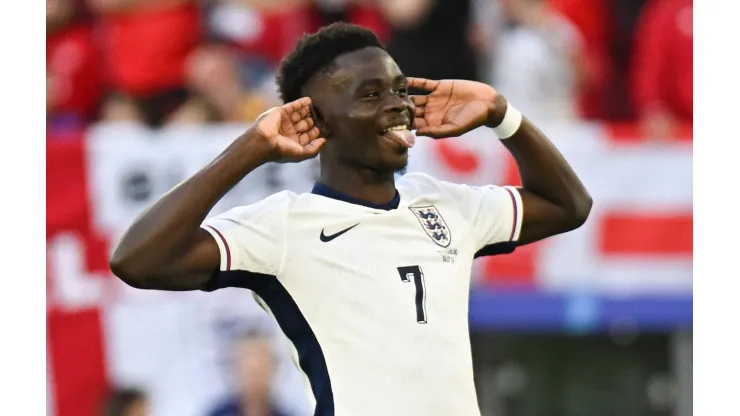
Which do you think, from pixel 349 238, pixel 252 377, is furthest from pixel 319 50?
pixel 252 377

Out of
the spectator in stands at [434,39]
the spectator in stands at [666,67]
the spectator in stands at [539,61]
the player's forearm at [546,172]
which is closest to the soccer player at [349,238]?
the player's forearm at [546,172]

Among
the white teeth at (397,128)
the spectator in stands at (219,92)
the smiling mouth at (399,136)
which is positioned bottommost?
the smiling mouth at (399,136)

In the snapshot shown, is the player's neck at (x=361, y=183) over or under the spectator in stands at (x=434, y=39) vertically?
under

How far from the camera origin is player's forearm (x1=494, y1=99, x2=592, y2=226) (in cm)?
399

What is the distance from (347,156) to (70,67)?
16.0 feet

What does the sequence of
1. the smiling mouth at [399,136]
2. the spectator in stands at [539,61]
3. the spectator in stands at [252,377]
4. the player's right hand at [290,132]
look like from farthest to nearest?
the spectator in stands at [539,61], the spectator in stands at [252,377], the smiling mouth at [399,136], the player's right hand at [290,132]

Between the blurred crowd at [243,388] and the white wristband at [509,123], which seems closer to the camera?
the white wristband at [509,123]

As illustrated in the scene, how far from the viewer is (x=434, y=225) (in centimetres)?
378

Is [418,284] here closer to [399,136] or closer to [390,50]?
[399,136]

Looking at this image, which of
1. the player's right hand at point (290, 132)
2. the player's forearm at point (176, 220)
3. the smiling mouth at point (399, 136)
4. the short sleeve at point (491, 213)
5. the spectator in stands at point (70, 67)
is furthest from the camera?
the spectator in stands at point (70, 67)

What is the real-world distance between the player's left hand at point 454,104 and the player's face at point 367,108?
0.52 ft

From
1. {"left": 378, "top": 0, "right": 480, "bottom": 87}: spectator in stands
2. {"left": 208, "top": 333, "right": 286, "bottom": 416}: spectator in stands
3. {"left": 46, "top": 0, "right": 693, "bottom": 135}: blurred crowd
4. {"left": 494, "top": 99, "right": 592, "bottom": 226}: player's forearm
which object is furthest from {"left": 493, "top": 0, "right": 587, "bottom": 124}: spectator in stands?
{"left": 494, "top": 99, "right": 592, "bottom": 226}: player's forearm

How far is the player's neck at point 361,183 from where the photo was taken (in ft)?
12.3

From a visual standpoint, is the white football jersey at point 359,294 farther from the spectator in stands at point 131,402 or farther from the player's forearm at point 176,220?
the spectator in stands at point 131,402
